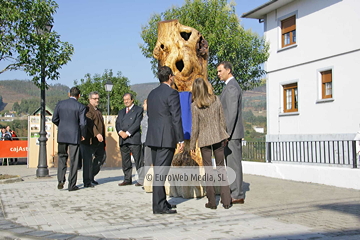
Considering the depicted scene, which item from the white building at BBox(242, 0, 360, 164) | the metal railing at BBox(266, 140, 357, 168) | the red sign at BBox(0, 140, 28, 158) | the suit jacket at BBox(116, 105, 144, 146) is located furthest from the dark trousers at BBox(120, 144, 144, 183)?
the red sign at BBox(0, 140, 28, 158)

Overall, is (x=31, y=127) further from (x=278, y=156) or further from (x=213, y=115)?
(x=213, y=115)

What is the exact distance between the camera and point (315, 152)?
11055 millimetres

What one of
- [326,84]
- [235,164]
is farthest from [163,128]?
[326,84]

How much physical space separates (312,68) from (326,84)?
1180 mm

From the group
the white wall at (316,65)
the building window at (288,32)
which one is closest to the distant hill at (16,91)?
the white wall at (316,65)

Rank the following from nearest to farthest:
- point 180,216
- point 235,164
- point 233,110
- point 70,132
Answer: point 180,216, point 233,110, point 235,164, point 70,132

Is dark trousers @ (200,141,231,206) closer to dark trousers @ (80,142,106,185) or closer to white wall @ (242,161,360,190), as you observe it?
white wall @ (242,161,360,190)

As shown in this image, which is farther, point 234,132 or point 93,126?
point 93,126

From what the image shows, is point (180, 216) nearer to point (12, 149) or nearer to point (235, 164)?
point (235, 164)

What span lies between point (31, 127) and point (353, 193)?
1327 cm

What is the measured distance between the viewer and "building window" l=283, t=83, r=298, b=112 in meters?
21.7

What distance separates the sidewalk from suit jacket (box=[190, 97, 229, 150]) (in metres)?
1.07

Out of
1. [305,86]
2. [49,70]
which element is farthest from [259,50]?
[49,70]

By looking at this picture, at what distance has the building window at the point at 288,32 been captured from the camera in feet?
71.5
